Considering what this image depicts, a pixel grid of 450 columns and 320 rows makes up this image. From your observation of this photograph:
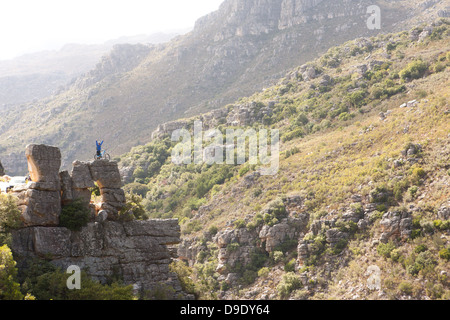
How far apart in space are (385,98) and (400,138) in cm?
1658

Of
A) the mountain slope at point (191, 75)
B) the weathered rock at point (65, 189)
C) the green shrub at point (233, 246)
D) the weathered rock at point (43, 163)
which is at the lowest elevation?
the green shrub at point (233, 246)

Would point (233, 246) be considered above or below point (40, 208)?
below

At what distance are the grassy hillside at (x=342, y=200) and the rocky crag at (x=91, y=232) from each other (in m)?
1.89

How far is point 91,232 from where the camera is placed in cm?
2028

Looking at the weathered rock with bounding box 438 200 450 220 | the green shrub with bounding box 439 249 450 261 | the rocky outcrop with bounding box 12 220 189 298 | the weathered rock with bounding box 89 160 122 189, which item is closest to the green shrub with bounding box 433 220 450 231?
the weathered rock with bounding box 438 200 450 220

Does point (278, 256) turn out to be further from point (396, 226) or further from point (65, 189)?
→ point (65, 189)

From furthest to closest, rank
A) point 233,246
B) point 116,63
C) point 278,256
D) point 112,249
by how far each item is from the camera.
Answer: point 116,63
point 233,246
point 278,256
point 112,249

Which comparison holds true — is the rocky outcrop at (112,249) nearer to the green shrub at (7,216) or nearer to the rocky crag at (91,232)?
the rocky crag at (91,232)


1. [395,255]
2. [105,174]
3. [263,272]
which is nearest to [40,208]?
[105,174]

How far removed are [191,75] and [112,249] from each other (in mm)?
121016

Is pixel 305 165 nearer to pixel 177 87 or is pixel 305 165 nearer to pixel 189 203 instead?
pixel 189 203

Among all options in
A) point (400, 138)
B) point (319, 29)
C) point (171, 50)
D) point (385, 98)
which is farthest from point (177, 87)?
point (400, 138)

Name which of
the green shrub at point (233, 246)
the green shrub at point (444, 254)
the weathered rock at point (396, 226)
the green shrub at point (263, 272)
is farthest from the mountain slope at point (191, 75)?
the green shrub at point (444, 254)

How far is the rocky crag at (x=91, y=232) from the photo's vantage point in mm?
18906
